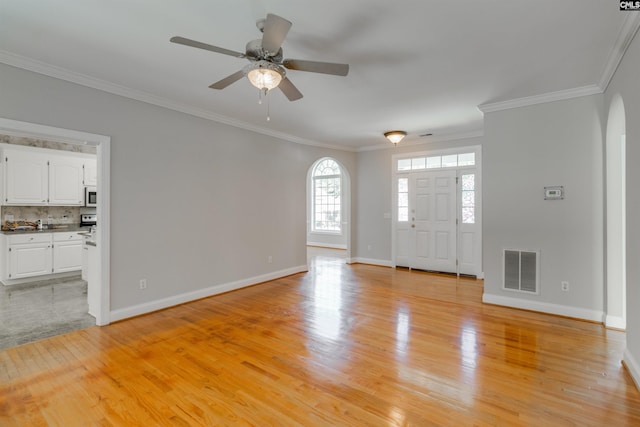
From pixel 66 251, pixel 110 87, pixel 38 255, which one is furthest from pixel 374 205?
pixel 38 255

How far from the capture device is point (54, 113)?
307 centimetres

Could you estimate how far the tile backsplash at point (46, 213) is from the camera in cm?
549

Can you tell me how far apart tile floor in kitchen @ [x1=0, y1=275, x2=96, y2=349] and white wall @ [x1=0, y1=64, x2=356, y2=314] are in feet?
2.02

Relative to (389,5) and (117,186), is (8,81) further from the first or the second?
(389,5)

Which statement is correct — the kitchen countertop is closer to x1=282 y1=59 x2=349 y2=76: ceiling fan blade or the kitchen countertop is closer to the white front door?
x1=282 y1=59 x2=349 y2=76: ceiling fan blade

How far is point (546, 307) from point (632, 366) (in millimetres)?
1501

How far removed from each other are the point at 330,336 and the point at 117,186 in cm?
296

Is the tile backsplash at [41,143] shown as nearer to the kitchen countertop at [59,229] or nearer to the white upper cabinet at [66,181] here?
the white upper cabinet at [66,181]

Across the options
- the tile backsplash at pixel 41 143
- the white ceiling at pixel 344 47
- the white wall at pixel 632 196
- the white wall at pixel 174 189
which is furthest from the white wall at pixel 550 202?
the tile backsplash at pixel 41 143

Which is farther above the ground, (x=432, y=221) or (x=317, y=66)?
(x=317, y=66)

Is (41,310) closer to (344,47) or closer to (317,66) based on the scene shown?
(317,66)

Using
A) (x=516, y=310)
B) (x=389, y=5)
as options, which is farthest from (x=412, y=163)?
(x=389, y=5)

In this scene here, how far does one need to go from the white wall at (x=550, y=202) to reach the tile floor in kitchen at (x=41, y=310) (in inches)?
209

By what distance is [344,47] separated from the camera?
2619 mm
